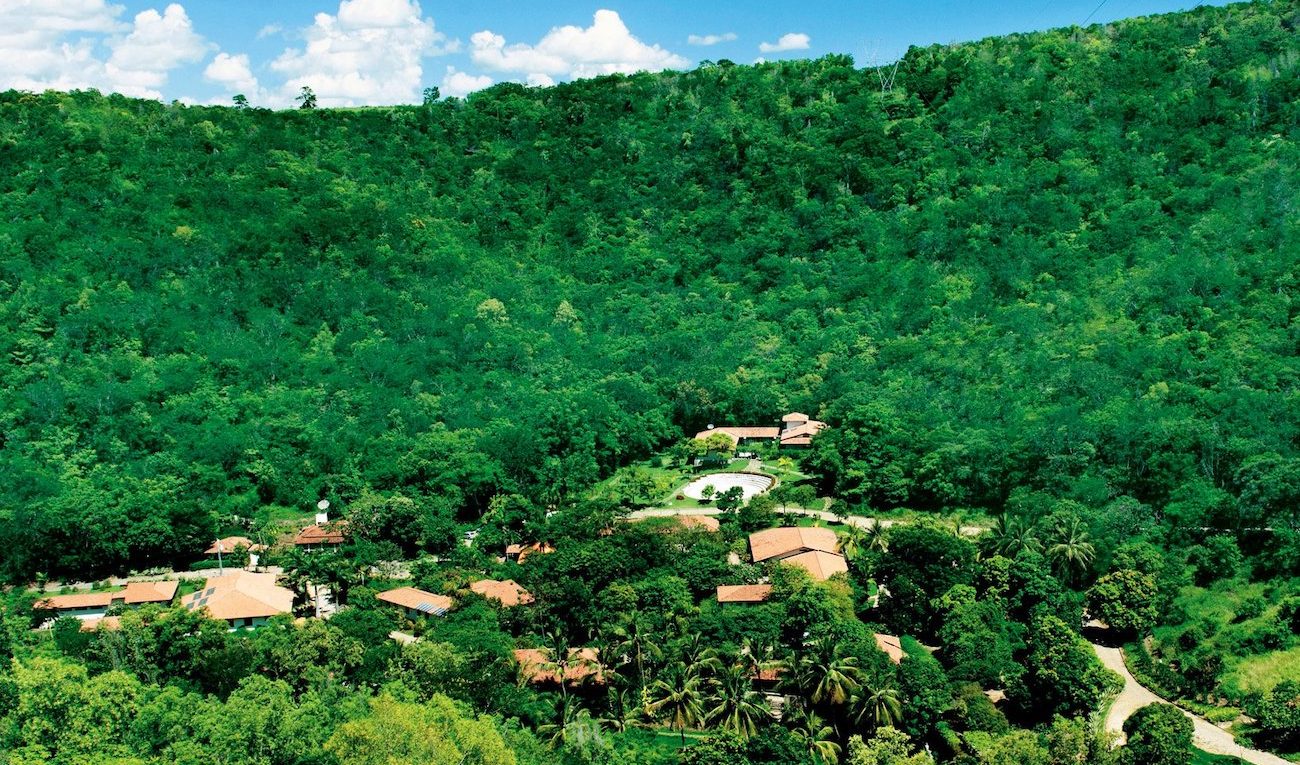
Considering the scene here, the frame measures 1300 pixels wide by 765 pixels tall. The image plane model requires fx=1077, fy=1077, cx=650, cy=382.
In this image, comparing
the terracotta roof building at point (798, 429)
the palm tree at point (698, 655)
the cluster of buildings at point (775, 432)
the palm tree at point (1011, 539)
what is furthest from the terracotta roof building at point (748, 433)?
the palm tree at point (698, 655)

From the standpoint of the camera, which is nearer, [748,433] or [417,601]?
[417,601]

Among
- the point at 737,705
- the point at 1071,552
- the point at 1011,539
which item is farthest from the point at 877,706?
the point at 1071,552

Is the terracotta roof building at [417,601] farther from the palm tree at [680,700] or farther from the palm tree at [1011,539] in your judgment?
the palm tree at [1011,539]

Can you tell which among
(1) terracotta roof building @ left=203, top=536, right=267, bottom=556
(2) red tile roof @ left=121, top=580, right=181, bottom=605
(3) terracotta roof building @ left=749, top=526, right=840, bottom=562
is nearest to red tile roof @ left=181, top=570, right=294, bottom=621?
(2) red tile roof @ left=121, top=580, right=181, bottom=605

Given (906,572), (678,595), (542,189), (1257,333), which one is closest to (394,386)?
(542,189)

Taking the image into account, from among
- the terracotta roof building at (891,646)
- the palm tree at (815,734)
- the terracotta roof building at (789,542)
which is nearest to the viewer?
the palm tree at (815,734)

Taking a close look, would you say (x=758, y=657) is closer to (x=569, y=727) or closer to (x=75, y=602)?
(x=569, y=727)
